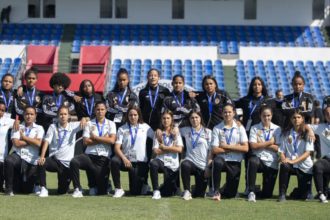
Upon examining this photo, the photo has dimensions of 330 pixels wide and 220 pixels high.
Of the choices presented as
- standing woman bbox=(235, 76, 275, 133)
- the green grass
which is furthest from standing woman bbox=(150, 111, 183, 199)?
standing woman bbox=(235, 76, 275, 133)

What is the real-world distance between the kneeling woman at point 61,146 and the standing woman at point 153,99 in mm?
1061

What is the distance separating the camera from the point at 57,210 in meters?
7.91

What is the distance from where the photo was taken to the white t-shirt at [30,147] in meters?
9.55

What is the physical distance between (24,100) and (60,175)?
51.1 inches

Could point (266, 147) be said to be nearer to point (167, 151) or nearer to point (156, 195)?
point (167, 151)

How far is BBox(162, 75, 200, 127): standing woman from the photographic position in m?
9.88

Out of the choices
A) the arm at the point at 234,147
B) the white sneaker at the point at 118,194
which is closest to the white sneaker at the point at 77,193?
the white sneaker at the point at 118,194

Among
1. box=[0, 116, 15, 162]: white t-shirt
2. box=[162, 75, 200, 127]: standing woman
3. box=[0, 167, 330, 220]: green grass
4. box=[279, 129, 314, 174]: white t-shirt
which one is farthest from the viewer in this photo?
box=[162, 75, 200, 127]: standing woman

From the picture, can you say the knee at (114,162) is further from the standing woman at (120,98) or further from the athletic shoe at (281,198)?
the athletic shoe at (281,198)

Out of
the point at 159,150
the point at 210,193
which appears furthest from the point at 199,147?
the point at 210,193

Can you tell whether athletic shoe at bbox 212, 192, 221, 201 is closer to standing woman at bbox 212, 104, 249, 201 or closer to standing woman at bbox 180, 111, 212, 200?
standing woman at bbox 212, 104, 249, 201

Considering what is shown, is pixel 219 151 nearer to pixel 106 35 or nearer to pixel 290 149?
pixel 290 149

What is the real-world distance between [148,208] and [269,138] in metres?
2.15

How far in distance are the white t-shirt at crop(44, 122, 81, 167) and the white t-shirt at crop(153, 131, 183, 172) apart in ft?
3.85
